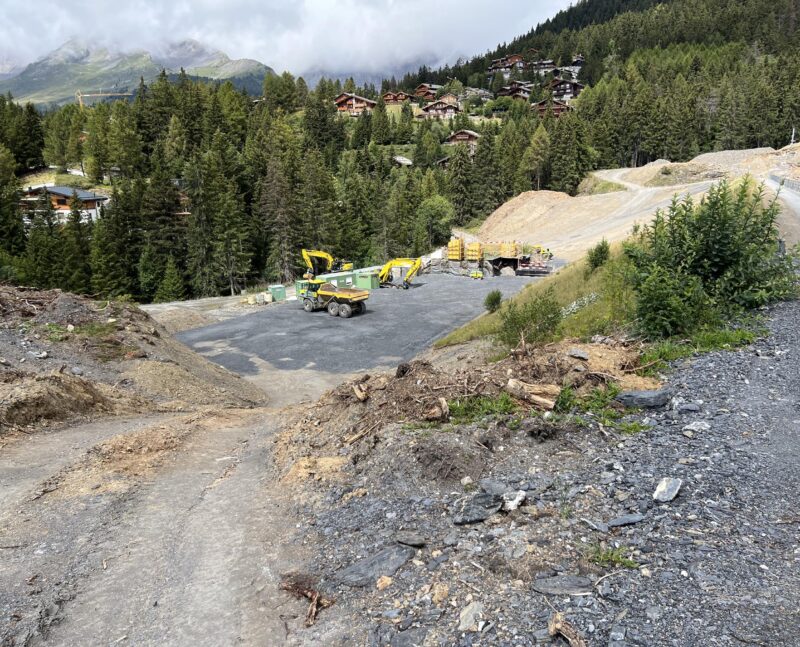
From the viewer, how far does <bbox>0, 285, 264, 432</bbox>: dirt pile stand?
12172 millimetres

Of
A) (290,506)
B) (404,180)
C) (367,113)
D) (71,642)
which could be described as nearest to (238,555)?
(290,506)

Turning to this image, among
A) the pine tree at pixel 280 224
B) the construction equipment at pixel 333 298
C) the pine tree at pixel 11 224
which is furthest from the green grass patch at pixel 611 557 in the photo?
the pine tree at pixel 11 224

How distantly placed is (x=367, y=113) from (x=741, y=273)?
115337mm

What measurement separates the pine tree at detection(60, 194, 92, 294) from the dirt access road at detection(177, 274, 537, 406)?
3201 centimetres

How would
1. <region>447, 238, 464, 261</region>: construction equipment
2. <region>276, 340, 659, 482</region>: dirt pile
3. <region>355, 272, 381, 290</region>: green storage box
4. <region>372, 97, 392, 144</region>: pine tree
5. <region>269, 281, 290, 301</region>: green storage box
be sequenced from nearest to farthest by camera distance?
<region>276, 340, 659, 482</region>: dirt pile < <region>355, 272, 381, 290</region>: green storage box < <region>269, 281, 290, 301</region>: green storage box < <region>447, 238, 464, 261</region>: construction equipment < <region>372, 97, 392, 144</region>: pine tree

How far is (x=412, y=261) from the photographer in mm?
42688

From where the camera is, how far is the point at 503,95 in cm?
14600

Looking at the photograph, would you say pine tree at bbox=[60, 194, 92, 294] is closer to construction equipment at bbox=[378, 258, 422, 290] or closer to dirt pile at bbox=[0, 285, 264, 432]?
construction equipment at bbox=[378, 258, 422, 290]

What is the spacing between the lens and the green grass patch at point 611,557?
4766 mm

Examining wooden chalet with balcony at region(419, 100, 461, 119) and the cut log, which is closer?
the cut log

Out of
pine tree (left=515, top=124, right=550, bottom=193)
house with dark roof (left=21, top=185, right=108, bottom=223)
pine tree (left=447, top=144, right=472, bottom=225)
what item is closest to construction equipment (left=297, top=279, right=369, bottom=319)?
pine tree (left=447, top=144, right=472, bottom=225)

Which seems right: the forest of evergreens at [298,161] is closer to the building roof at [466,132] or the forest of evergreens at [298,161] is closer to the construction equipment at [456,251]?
the building roof at [466,132]

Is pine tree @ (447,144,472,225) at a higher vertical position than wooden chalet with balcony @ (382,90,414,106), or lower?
lower

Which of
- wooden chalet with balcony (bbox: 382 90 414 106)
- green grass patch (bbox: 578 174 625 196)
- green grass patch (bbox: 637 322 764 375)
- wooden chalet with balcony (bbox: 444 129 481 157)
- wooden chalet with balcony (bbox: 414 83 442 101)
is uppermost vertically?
wooden chalet with balcony (bbox: 414 83 442 101)
